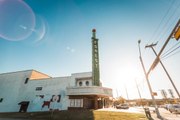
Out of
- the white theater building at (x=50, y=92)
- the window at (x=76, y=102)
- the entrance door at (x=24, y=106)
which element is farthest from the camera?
the entrance door at (x=24, y=106)

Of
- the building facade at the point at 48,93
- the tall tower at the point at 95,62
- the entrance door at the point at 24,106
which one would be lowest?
the entrance door at the point at 24,106

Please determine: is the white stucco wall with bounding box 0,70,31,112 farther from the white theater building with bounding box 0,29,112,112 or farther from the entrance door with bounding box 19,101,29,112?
the entrance door with bounding box 19,101,29,112

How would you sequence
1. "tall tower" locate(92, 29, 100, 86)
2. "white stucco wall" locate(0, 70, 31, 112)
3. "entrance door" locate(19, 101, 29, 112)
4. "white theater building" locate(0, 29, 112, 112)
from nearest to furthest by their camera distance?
"white theater building" locate(0, 29, 112, 112) → "tall tower" locate(92, 29, 100, 86) → "entrance door" locate(19, 101, 29, 112) → "white stucco wall" locate(0, 70, 31, 112)

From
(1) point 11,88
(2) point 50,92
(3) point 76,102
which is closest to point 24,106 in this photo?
(2) point 50,92

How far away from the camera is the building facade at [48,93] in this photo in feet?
87.4

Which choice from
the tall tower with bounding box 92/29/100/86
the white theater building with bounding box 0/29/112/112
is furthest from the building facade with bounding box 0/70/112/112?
the tall tower with bounding box 92/29/100/86

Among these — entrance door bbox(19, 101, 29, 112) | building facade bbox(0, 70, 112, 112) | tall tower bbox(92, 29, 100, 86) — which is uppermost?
tall tower bbox(92, 29, 100, 86)

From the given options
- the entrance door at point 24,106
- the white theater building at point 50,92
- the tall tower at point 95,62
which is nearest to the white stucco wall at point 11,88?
the white theater building at point 50,92

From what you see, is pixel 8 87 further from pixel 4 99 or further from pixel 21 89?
pixel 21 89

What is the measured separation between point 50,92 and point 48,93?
0.66 m

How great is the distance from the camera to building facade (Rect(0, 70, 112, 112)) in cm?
2664

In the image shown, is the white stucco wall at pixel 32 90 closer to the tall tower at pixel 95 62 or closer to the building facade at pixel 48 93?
the building facade at pixel 48 93

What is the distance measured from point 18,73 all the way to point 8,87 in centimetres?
538

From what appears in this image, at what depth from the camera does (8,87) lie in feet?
117
